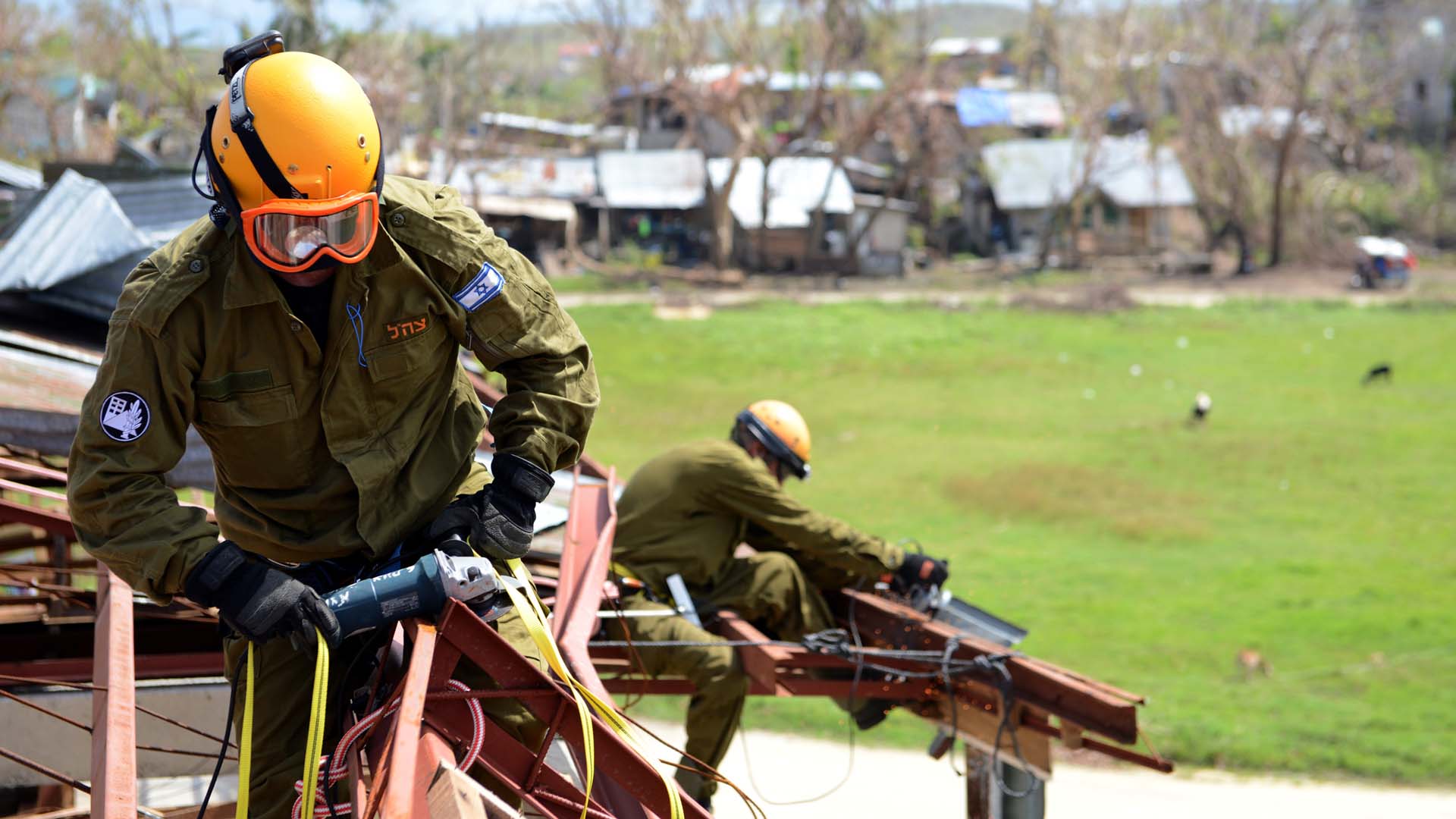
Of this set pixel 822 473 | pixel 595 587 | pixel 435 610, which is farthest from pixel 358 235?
pixel 822 473

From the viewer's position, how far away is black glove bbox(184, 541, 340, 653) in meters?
3.01

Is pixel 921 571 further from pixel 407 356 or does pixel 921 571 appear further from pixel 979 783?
pixel 407 356

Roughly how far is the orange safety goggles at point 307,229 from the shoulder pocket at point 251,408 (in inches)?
13.2

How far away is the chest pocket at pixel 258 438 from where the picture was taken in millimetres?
3311

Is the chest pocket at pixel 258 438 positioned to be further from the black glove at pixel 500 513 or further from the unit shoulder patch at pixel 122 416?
the black glove at pixel 500 513

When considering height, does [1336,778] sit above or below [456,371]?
below

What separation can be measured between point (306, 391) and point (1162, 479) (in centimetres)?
1569

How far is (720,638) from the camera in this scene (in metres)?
6.70

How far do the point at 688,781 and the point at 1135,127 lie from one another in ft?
174

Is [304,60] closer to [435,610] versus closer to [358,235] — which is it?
[358,235]

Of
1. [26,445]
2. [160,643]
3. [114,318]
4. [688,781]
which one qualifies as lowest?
[688,781]

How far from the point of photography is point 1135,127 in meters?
55.8

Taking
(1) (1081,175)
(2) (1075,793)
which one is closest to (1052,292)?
(1) (1081,175)

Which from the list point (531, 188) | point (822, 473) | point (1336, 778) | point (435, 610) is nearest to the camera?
point (435, 610)
